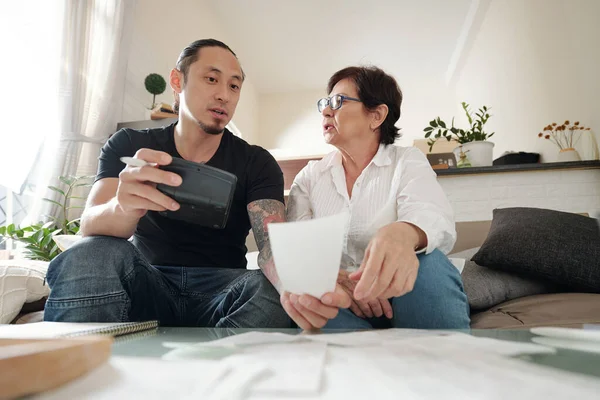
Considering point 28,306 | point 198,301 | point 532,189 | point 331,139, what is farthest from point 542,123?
point 28,306

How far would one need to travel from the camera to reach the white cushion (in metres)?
1.10

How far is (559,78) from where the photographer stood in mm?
2727

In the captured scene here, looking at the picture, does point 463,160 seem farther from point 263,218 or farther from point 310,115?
point 310,115

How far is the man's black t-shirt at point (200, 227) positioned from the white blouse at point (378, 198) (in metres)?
0.11

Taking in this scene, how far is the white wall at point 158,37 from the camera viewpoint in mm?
2891

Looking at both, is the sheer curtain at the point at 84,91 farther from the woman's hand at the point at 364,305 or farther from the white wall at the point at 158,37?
the woman's hand at the point at 364,305

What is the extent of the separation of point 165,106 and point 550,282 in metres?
2.15

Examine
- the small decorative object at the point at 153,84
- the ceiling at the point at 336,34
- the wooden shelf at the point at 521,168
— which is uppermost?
the ceiling at the point at 336,34

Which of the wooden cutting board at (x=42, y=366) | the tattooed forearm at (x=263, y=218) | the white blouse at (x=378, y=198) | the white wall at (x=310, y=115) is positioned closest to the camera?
the wooden cutting board at (x=42, y=366)

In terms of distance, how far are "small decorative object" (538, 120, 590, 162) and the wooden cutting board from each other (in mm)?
2633

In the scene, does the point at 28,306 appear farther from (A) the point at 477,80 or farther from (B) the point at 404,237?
(A) the point at 477,80

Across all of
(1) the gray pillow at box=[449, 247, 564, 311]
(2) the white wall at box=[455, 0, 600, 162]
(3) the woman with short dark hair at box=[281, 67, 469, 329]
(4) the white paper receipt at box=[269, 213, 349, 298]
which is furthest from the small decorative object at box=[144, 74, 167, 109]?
(2) the white wall at box=[455, 0, 600, 162]

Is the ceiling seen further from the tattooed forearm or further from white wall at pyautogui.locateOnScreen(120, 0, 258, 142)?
the tattooed forearm

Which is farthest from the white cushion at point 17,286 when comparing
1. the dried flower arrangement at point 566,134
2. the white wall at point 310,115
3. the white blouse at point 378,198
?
the white wall at point 310,115
